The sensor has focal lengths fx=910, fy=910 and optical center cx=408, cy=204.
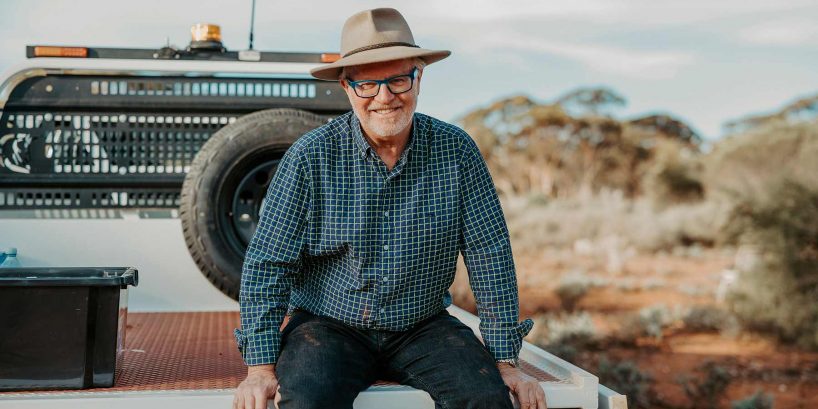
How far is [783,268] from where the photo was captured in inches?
356

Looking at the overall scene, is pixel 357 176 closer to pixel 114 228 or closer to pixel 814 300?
pixel 114 228

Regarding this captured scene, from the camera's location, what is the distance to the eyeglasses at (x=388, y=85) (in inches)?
100

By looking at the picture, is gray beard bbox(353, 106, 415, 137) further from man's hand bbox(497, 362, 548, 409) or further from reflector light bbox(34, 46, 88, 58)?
reflector light bbox(34, 46, 88, 58)

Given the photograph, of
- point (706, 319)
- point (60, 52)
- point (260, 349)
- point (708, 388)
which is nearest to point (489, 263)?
point (260, 349)

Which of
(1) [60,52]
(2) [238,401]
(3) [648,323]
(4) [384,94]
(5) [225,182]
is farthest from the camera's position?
(3) [648,323]

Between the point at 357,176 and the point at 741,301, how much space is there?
821 centimetres

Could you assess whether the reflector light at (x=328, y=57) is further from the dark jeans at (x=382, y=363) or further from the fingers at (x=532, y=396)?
the fingers at (x=532, y=396)

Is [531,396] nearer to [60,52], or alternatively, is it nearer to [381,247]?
[381,247]

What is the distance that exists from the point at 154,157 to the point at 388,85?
1.82 meters

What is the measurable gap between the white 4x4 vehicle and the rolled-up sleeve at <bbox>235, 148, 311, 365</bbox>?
120cm

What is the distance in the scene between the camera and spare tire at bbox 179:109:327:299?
3738 millimetres

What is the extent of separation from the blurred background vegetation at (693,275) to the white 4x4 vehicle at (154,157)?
183 inches

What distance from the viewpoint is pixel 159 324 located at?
143 inches

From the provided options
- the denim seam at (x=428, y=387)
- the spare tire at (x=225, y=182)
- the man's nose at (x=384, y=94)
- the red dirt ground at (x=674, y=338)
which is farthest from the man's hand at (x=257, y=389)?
the red dirt ground at (x=674, y=338)
